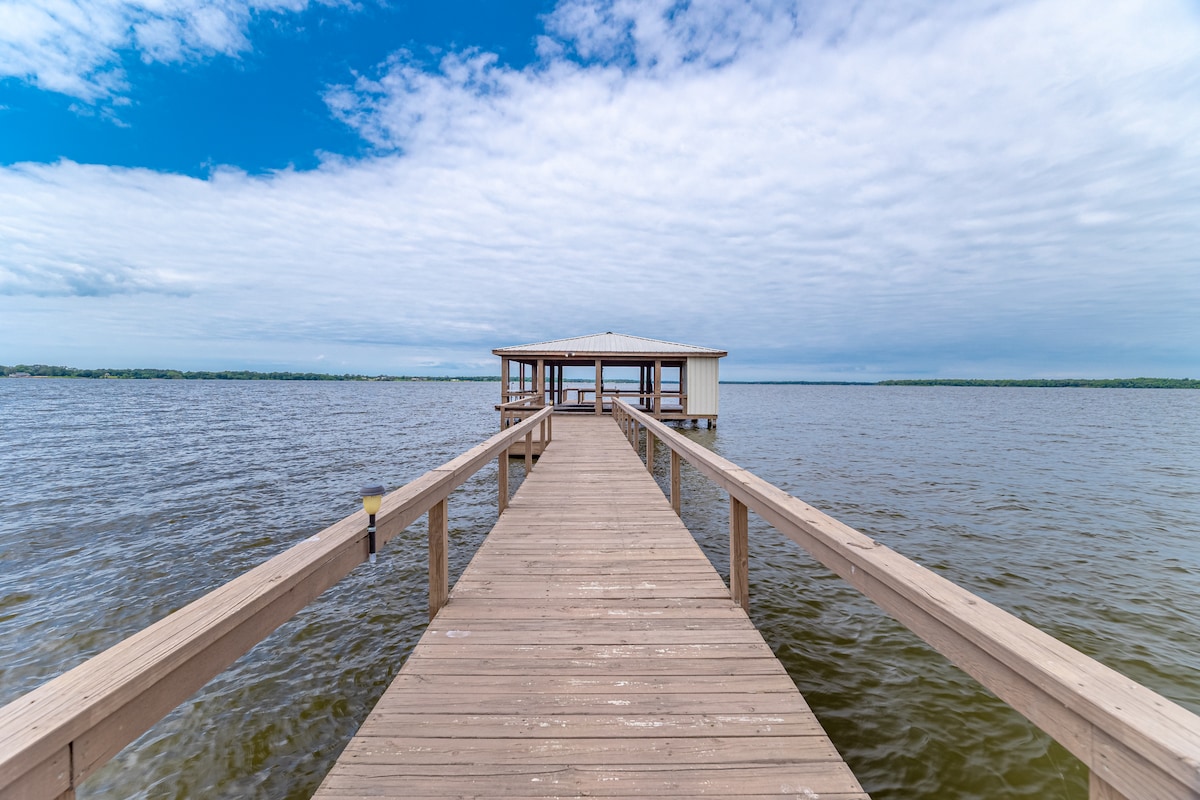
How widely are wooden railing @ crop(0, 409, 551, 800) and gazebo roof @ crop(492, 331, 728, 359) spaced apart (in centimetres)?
1554

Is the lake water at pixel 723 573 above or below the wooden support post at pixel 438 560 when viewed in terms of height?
below

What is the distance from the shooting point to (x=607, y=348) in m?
18.6

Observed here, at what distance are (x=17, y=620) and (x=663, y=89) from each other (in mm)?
16607

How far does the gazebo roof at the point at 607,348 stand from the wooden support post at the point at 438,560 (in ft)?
46.4

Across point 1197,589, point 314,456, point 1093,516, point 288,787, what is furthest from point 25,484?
point 1093,516

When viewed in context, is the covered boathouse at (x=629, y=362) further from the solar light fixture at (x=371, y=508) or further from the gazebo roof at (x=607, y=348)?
the solar light fixture at (x=371, y=508)

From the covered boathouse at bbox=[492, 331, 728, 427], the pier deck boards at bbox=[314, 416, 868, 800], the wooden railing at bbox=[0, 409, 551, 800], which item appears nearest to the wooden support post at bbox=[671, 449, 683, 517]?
the pier deck boards at bbox=[314, 416, 868, 800]

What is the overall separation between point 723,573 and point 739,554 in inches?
128

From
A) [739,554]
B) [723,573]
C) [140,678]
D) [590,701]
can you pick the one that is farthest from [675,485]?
[140,678]

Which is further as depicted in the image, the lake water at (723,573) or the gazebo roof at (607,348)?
the gazebo roof at (607,348)

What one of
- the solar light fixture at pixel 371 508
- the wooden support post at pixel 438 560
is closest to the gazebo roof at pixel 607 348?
the wooden support post at pixel 438 560

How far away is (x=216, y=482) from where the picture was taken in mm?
11938

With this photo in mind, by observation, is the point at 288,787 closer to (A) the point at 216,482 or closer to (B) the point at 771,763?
(B) the point at 771,763

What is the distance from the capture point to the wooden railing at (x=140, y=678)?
92 cm
